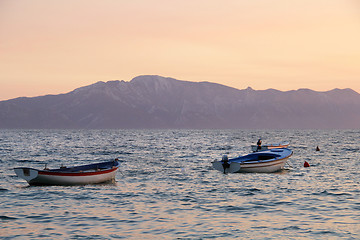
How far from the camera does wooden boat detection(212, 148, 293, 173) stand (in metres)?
39.7

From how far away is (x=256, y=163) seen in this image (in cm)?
4109

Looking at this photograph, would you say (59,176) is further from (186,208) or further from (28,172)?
(186,208)

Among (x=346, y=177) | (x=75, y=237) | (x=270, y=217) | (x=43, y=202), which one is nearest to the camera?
(x=75, y=237)

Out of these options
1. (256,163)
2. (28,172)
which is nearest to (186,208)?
(28,172)

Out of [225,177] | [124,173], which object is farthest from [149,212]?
[124,173]

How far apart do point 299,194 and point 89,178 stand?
52.2 ft

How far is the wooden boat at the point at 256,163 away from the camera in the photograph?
1563 inches

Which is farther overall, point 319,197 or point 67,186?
point 67,186

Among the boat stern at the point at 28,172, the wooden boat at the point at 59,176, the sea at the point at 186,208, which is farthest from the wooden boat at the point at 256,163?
the boat stern at the point at 28,172

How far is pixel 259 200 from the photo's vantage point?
27391mm

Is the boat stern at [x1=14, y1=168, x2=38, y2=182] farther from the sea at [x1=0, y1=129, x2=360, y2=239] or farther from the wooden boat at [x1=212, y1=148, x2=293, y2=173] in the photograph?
the wooden boat at [x1=212, y1=148, x2=293, y2=173]

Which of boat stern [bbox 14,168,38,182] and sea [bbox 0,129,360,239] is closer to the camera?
sea [bbox 0,129,360,239]

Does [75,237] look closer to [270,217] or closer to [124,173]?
[270,217]

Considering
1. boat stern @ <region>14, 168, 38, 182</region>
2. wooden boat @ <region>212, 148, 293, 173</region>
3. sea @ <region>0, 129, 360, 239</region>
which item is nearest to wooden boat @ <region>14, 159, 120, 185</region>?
boat stern @ <region>14, 168, 38, 182</region>
